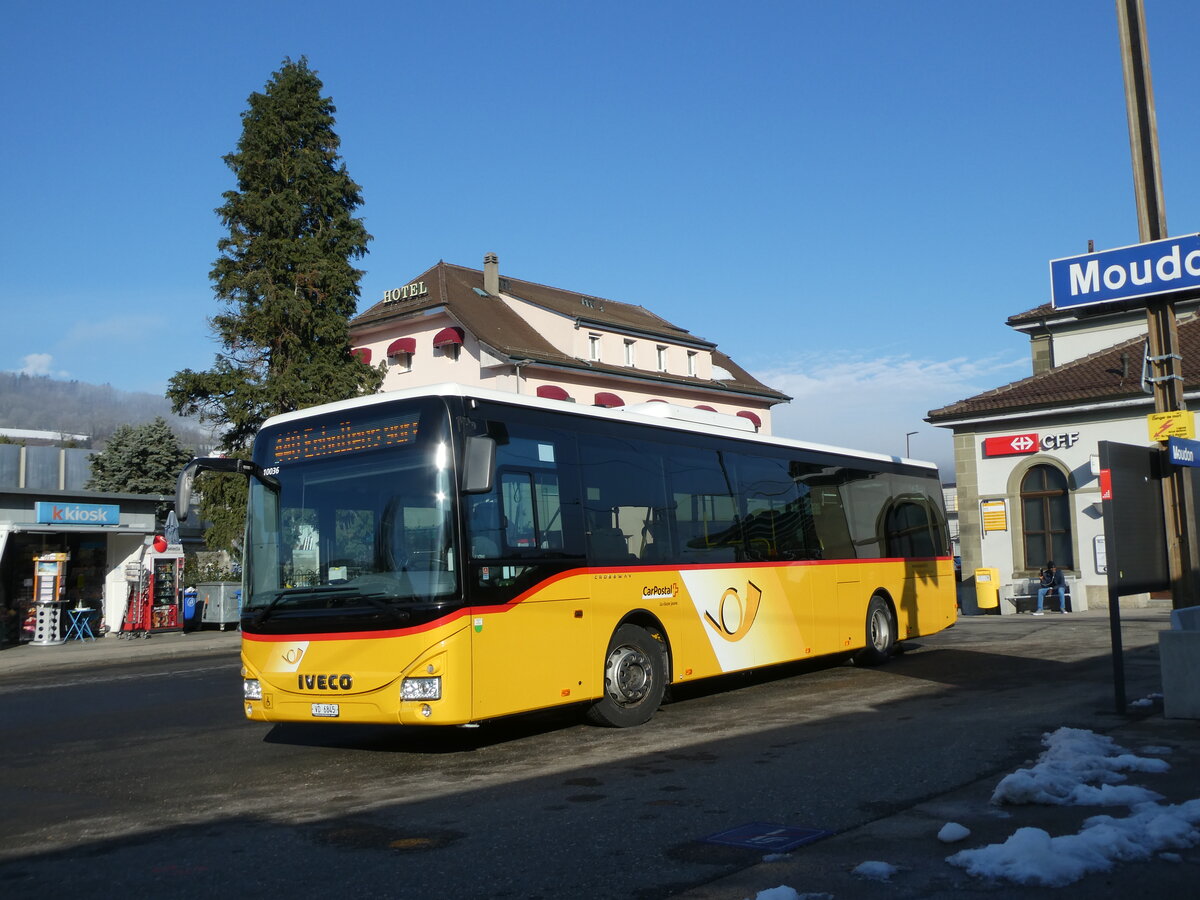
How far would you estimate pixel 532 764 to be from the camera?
28.9 feet

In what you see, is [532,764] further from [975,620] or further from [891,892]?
[975,620]

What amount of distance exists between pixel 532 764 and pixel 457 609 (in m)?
1.31

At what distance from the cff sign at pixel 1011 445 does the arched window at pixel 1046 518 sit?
23.5 inches

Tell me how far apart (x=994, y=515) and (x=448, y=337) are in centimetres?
2593

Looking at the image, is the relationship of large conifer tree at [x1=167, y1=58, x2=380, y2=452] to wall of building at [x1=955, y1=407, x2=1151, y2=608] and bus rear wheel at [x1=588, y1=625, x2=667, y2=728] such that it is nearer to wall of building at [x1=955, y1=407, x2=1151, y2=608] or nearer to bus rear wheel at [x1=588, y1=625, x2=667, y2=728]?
wall of building at [x1=955, y1=407, x2=1151, y2=608]

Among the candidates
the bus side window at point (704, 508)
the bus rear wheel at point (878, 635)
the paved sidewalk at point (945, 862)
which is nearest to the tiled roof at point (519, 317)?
the bus rear wheel at point (878, 635)

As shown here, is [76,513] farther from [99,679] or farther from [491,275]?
[491,275]

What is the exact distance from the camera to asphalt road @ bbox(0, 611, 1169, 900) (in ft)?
18.7

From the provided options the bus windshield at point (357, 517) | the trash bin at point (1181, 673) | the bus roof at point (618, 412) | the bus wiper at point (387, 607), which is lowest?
the trash bin at point (1181, 673)

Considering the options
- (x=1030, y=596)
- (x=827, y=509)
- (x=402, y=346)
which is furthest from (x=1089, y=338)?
(x=402, y=346)

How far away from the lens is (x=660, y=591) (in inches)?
443

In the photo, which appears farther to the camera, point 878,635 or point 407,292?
point 407,292

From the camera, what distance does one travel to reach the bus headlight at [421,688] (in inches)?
342

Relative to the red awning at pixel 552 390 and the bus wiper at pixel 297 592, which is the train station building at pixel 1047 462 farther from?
the bus wiper at pixel 297 592
